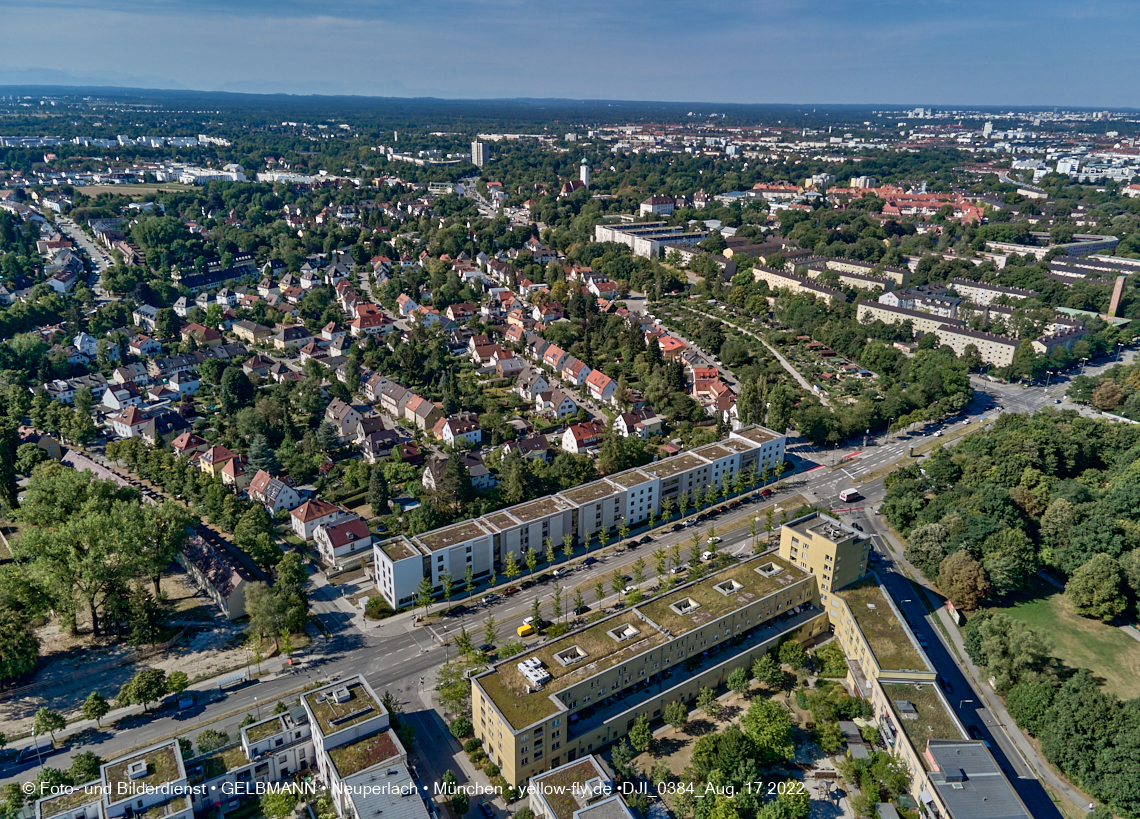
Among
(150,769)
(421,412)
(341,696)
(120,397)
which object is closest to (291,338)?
(120,397)

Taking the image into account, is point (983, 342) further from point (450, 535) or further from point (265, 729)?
point (265, 729)

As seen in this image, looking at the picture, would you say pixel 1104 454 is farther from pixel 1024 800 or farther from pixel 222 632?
pixel 222 632

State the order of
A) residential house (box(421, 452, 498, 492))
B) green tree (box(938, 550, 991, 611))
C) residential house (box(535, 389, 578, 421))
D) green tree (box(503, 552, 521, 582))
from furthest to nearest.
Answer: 1. residential house (box(535, 389, 578, 421))
2. residential house (box(421, 452, 498, 492))
3. green tree (box(503, 552, 521, 582))
4. green tree (box(938, 550, 991, 611))

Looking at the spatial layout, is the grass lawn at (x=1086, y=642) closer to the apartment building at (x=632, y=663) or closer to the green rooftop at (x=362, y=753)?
the apartment building at (x=632, y=663)

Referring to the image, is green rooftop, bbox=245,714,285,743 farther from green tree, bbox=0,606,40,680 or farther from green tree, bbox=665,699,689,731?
green tree, bbox=665,699,689,731

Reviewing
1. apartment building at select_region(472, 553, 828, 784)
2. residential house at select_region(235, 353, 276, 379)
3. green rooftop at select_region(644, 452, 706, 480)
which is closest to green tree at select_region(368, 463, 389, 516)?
green rooftop at select_region(644, 452, 706, 480)

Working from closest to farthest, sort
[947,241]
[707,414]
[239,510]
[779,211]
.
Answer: [239,510] < [707,414] < [947,241] < [779,211]

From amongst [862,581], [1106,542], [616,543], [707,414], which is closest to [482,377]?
[707,414]
